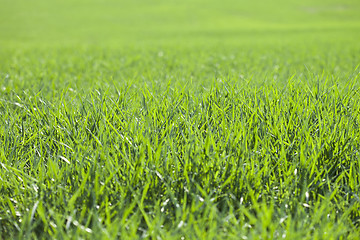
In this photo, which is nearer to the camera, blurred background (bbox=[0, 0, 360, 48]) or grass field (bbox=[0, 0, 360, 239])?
grass field (bbox=[0, 0, 360, 239])

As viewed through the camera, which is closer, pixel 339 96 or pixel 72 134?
pixel 72 134

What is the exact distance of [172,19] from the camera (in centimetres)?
2827

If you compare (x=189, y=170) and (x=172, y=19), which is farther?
(x=172, y=19)

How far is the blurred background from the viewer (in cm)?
2127

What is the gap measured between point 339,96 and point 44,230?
1.97 meters

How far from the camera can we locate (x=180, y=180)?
163cm

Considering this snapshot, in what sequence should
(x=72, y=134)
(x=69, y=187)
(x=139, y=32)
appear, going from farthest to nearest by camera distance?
(x=139, y=32) → (x=72, y=134) → (x=69, y=187)

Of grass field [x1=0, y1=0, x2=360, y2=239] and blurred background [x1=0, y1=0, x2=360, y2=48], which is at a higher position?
blurred background [x1=0, y1=0, x2=360, y2=48]

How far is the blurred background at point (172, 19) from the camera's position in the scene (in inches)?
837

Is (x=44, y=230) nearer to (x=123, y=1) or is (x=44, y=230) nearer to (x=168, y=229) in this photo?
(x=168, y=229)

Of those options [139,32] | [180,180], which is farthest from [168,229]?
[139,32]

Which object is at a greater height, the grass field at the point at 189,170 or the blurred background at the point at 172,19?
the blurred background at the point at 172,19

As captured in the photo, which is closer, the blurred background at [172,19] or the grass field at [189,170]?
the grass field at [189,170]

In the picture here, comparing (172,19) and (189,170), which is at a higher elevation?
(172,19)
